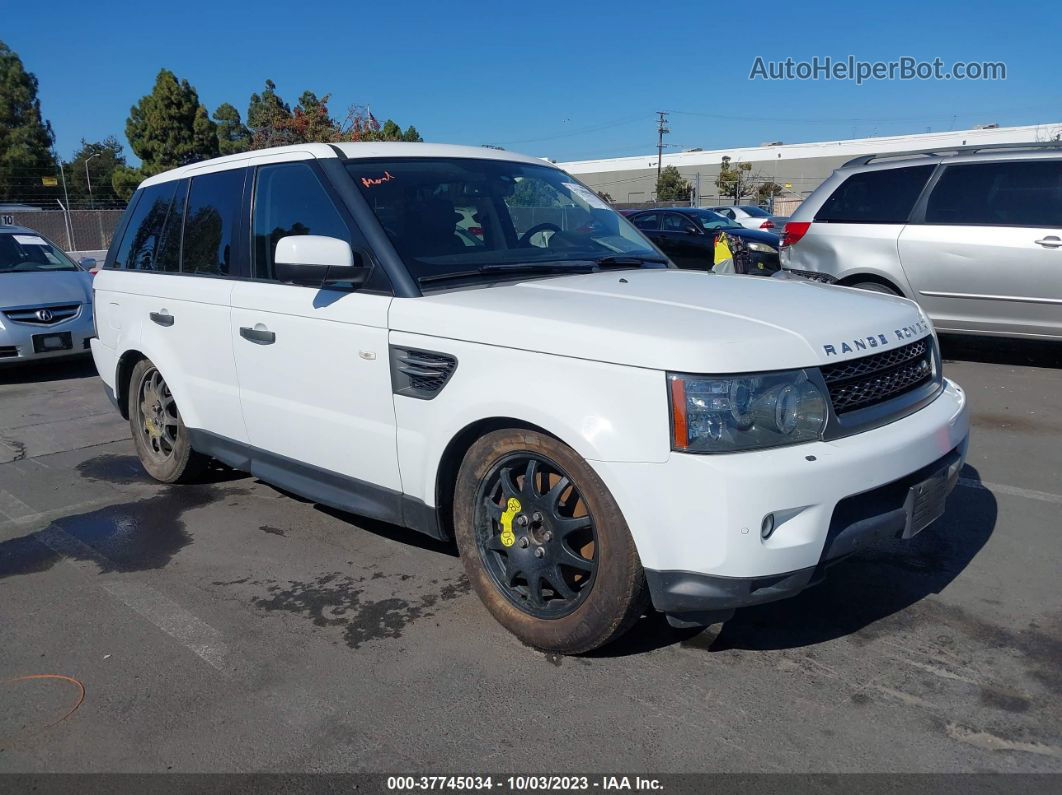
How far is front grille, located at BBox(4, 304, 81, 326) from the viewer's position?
895 cm

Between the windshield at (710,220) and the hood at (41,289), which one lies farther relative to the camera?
the windshield at (710,220)

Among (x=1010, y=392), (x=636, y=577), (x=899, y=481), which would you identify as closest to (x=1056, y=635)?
(x=899, y=481)

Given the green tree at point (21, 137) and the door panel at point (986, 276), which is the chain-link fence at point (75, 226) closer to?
the green tree at point (21, 137)

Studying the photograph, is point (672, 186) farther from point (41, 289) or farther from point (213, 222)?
point (213, 222)

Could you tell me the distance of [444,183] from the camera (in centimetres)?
405

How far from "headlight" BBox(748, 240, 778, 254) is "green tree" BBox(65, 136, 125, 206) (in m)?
43.3

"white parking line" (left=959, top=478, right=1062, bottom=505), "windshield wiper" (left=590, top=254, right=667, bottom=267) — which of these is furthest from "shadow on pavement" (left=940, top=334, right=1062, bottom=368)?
"windshield wiper" (left=590, top=254, right=667, bottom=267)

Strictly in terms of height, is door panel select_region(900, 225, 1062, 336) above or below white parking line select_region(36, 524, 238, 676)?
above

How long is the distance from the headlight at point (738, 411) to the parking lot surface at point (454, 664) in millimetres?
918

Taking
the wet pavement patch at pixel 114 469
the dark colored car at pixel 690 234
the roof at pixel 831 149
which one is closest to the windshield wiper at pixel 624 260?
the wet pavement patch at pixel 114 469

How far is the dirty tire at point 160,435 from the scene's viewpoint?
5.18m

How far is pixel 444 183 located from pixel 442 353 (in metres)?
1.14

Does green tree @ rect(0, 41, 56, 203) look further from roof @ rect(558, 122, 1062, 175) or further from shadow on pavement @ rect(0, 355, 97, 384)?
shadow on pavement @ rect(0, 355, 97, 384)

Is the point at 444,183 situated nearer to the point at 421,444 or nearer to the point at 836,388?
the point at 421,444
